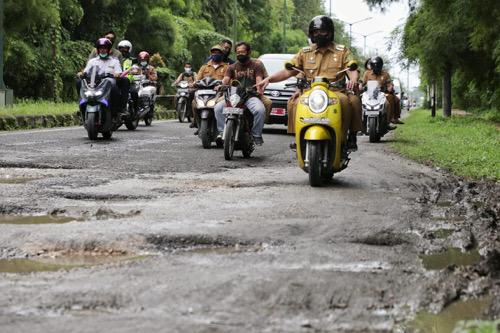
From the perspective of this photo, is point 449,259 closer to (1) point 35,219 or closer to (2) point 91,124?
(1) point 35,219

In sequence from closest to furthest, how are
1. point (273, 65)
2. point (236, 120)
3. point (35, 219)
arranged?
point (35, 219)
point (236, 120)
point (273, 65)

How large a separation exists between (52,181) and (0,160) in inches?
86.8

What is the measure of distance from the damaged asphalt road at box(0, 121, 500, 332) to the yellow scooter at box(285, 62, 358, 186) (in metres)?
0.23

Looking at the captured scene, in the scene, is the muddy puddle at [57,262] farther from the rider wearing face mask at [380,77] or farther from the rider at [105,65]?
the rider wearing face mask at [380,77]

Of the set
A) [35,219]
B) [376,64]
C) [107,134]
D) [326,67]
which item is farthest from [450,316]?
[376,64]

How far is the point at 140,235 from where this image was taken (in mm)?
5035

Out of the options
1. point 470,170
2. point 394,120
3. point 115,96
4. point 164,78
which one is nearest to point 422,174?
point 470,170

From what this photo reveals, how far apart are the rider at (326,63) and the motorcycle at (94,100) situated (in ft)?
18.2

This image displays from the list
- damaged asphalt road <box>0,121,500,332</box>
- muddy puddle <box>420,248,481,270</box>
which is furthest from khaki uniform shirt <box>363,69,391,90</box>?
muddy puddle <box>420,248,481,270</box>

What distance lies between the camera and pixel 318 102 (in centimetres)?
817

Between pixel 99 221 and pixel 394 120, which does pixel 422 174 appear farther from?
pixel 394 120

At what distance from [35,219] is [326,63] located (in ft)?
13.2

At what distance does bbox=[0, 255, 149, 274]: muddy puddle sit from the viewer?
13.7ft

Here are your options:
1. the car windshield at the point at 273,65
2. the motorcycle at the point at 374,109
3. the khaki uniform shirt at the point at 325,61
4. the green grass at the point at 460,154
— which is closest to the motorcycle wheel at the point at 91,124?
the green grass at the point at 460,154
